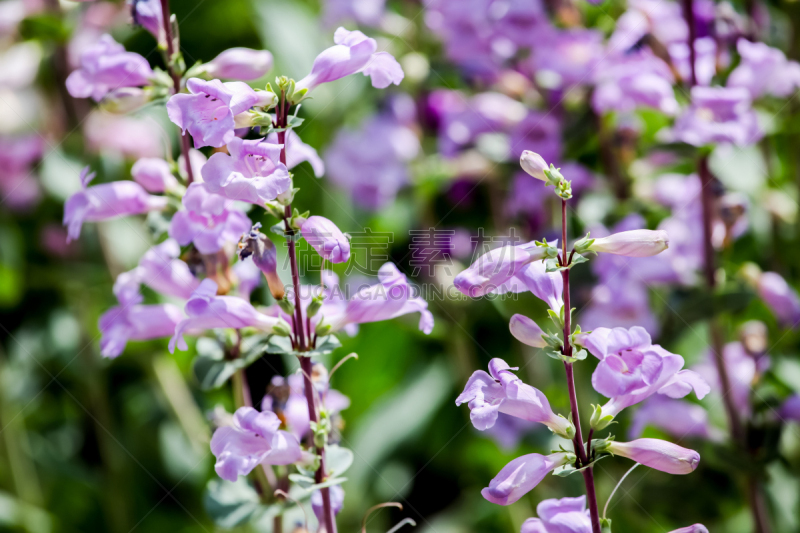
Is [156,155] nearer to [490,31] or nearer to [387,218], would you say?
[387,218]

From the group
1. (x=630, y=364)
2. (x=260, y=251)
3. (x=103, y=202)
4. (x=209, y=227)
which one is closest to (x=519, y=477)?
(x=630, y=364)

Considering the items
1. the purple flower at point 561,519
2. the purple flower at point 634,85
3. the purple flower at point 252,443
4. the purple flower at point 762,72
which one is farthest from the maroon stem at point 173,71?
the purple flower at point 762,72

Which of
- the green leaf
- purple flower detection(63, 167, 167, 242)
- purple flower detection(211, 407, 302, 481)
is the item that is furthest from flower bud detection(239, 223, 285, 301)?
the green leaf

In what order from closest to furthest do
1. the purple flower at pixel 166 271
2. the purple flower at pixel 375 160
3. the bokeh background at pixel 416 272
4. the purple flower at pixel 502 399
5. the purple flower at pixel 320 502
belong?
the purple flower at pixel 502 399 → the purple flower at pixel 320 502 → the purple flower at pixel 166 271 → the bokeh background at pixel 416 272 → the purple flower at pixel 375 160

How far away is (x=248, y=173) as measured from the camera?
97 centimetres

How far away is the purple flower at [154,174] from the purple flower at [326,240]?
0.40m

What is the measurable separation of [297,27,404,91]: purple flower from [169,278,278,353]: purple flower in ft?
1.08

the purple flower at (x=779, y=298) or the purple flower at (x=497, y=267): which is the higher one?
the purple flower at (x=497, y=267)

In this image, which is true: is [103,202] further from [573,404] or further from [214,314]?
[573,404]

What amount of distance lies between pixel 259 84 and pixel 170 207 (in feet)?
5.33

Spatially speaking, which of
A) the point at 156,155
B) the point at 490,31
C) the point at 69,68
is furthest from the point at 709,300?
the point at 69,68

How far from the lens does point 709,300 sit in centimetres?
157

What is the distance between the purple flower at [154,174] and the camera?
124cm

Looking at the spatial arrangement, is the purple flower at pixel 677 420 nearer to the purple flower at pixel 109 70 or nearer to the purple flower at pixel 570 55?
the purple flower at pixel 570 55
